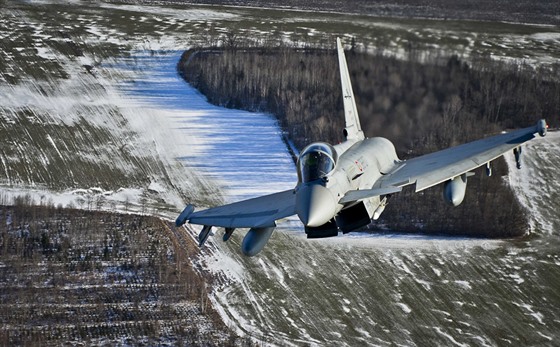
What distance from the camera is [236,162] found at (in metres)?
57.4

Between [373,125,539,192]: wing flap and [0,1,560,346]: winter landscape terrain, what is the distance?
520 centimetres

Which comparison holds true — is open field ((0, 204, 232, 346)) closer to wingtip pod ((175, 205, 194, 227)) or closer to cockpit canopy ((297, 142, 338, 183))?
wingtip pod ((175, 205, 194, 227))

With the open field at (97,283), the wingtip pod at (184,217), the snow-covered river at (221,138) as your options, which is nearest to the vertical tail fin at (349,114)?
the open field at (97,283)

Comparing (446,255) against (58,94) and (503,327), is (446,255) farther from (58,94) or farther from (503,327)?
(58,94)

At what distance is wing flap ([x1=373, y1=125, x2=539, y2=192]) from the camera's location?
137 feet

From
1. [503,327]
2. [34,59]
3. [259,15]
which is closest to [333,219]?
[503,327]

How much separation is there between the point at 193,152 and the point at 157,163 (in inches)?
79.1

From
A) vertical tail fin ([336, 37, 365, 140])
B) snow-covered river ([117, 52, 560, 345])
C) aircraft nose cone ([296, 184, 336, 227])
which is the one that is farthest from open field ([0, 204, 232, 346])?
vertical tail fin ([336, 37, 365, 140])

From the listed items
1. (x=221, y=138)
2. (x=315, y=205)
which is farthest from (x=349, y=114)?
(x=221, y=138)

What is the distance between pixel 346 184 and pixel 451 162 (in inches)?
239

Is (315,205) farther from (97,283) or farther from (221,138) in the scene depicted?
(221,138)

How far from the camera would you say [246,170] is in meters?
56.6

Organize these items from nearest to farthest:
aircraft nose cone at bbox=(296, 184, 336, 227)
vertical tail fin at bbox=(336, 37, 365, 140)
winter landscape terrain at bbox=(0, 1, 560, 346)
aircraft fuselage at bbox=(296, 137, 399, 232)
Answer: aircraft nose cone at bbox=(296, 184, 336, 227) < aircraft fuselage at bbox=(296, 137, 399, 232) < winter landscape terrain at bbox=(0, 1, 560, 346) < vertical tail fin at bbox=(336, 37, 365, 140)

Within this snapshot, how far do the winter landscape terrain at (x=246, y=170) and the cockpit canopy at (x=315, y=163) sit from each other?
7.48 metres
